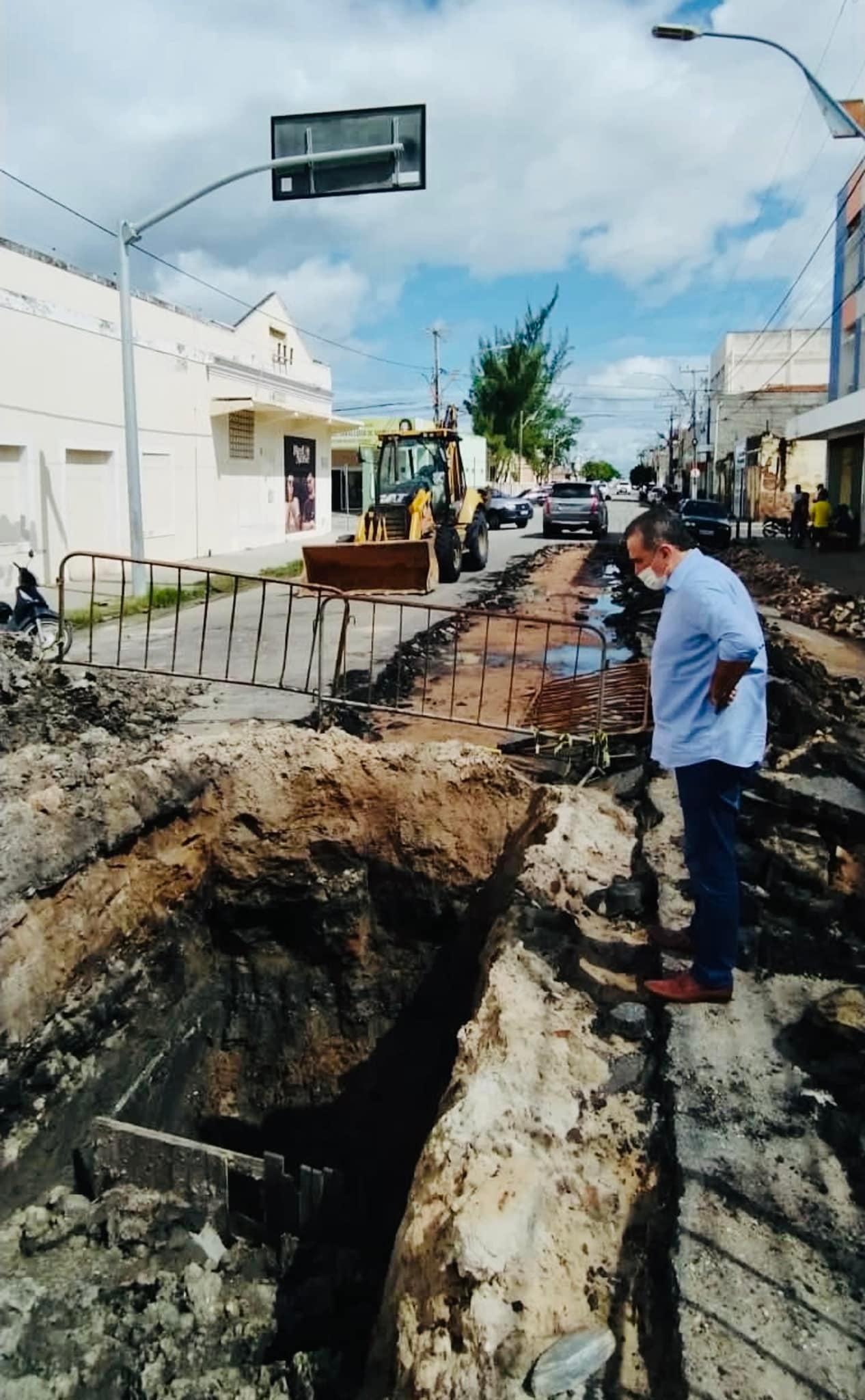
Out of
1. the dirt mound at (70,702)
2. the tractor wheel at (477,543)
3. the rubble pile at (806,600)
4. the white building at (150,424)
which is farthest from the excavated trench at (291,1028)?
the tractor wheel at (477,543)

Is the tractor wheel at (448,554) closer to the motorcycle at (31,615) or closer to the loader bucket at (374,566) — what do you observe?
the loader bucket at (374,566)

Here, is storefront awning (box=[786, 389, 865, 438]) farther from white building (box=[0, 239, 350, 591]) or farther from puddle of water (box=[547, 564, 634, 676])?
white building (box=[0, 239, 350, 591])

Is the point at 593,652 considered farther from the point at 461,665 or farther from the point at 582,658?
the point at 461,665

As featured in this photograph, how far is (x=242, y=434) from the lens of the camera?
25.7 metres

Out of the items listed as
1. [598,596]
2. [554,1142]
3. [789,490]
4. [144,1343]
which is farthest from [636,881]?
[789,490]

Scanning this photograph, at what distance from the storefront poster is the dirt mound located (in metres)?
21.1

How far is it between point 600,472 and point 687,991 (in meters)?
157

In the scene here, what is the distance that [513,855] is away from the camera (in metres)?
6.29

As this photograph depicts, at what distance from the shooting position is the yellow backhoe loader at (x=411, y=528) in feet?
50.0

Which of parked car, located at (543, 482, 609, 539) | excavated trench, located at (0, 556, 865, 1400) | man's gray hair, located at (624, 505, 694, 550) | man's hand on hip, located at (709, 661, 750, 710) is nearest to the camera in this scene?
excavated trench, located at (0, 556, 865, 1400)

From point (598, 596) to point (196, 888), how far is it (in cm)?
1403

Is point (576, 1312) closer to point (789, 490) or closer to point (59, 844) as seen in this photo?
point (59, 844)

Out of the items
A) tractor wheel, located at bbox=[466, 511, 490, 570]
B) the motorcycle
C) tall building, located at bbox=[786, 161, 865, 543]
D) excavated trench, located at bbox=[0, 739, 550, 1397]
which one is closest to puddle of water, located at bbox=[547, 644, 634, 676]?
excavated trench, located at bbox=[0, 739, 550, 1397]

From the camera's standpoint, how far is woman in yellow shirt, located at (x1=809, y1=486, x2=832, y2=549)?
26859 millimetres
